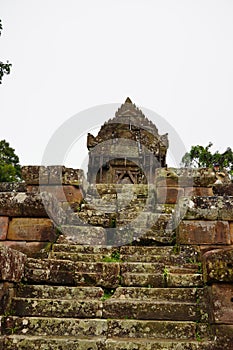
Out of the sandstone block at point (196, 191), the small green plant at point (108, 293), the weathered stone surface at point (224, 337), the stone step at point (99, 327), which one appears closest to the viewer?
the weathered stone surface at point (224, 337)

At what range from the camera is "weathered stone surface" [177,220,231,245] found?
195 inches

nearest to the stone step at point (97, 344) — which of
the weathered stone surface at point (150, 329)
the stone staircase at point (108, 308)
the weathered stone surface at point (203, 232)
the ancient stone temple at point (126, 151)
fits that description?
the stone staircase at point (108, 308)

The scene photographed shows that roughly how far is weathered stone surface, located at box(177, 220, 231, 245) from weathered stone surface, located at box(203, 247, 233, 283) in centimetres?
147

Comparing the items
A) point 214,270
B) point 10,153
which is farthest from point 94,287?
point 10,153

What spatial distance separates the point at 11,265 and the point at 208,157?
26929 millimetres

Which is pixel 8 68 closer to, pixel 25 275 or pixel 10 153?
pixel 25 275

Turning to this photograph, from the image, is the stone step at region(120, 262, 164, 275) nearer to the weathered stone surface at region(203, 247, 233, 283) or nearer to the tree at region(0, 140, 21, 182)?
the weathered stone surface at region(203, 247, 233, 283)

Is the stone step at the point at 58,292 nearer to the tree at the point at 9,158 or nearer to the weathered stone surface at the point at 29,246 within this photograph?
the weathered stone surface at the point at 29,246

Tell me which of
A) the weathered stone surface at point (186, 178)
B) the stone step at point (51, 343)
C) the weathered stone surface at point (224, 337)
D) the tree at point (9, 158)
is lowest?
the stone step at point (51, 343)

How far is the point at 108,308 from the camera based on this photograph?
12.0 feet

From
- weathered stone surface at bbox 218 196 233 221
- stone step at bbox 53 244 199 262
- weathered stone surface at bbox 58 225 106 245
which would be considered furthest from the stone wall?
weathered stone surface at bbox 218 196 233 221

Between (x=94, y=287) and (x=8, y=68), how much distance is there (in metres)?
9.71

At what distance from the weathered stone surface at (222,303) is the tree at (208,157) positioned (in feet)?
81.5

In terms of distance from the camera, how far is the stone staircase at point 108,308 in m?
3.24
